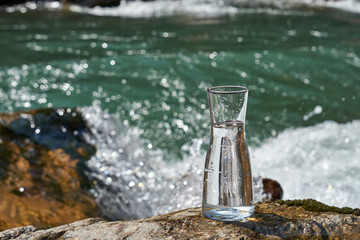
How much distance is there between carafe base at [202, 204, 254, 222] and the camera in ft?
6.52

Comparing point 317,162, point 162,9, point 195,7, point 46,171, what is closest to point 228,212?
point 46,171

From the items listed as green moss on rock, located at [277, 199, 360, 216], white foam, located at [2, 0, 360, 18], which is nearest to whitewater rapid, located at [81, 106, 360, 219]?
green moss on rock, located at [277, 199, 360, 216]

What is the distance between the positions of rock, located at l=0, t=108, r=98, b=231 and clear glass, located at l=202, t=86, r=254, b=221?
1.69 metres

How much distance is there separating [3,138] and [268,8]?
9.80 metres

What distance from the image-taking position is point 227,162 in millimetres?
2061

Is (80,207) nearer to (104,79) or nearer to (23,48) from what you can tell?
(104,79)

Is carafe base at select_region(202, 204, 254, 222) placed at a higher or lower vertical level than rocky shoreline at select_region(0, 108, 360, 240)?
higher

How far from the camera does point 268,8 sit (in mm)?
13023

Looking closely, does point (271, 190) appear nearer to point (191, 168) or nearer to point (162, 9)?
point (191, 168)

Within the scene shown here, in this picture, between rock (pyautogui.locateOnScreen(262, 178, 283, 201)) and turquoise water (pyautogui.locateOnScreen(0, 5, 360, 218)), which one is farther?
turquoise water (pyautogui.locateOnScreen(0, 5, 360, 218))

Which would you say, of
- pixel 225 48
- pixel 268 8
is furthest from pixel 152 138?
pixel 268 8

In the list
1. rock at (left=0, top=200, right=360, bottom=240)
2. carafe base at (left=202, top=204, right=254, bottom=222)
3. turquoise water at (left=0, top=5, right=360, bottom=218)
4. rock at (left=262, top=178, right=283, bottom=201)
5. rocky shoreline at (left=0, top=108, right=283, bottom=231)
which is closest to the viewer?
rock at (left=0, top=200, right=360, bottom=240)

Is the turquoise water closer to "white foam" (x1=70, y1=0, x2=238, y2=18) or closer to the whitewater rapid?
the whitewater rapid

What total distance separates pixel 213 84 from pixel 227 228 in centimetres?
465
